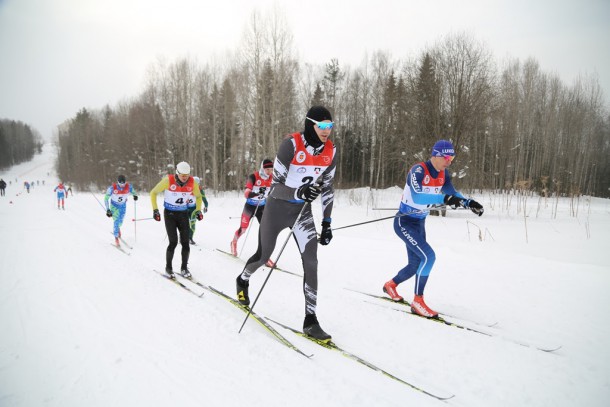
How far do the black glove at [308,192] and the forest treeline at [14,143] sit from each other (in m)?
97.1

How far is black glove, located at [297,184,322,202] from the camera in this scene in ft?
10.5

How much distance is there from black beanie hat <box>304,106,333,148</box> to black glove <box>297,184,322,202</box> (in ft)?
1.47

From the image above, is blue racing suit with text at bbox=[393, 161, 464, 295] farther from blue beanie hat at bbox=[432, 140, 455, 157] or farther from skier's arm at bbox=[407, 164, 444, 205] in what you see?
blue beanie hat at bbox=[432, 140, 455, 157]

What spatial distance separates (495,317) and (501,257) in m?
2.54

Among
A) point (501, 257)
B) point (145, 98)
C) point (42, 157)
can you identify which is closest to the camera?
point (501, 257)

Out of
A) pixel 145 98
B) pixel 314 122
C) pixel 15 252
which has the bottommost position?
pixel 15 252

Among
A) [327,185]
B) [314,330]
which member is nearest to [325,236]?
[327,185]

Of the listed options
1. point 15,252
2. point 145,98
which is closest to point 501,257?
point 15,252

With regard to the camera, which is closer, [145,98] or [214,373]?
[214,373]

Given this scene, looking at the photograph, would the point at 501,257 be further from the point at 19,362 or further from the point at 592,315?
the point at 19,362

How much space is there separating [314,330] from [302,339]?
0.54 feet

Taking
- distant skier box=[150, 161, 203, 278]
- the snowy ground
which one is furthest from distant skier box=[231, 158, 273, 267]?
distant skier box=[150, 161, 203, 278]

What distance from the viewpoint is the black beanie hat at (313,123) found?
3.18 m

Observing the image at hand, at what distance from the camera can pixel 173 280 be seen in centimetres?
532
